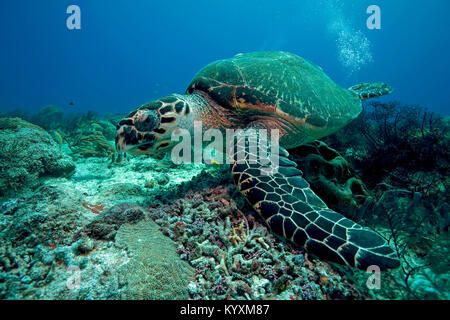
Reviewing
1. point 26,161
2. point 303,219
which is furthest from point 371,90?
point 26,161

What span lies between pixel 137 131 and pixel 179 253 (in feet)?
4.87

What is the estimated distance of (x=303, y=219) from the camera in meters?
1.65

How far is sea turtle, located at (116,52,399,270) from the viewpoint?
151 cm

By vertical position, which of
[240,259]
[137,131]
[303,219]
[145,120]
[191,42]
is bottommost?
[240,259]

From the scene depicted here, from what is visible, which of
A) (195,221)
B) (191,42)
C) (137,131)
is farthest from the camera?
(191,42)

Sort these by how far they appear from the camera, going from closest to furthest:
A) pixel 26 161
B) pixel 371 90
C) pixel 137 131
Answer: pixel 137 131, pixel 26 161, pixel 371 90

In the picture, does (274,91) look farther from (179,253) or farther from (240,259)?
(179,253)

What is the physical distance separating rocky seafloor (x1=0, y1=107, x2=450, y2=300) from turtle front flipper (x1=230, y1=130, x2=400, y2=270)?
0.14 metres

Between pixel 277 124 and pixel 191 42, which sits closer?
pixel 277 124

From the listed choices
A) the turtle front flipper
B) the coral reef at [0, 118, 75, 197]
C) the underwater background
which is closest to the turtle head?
the underwater background

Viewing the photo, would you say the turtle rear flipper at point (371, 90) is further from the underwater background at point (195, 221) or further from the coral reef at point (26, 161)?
the coral reef at point (26, 161)

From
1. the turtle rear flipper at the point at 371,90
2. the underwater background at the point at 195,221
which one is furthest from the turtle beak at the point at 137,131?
the turtle rear flipper at the point at 371,90

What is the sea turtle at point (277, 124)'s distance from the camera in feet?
4.96
